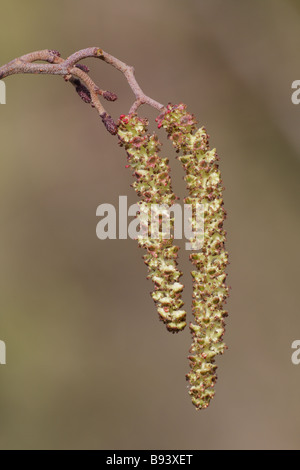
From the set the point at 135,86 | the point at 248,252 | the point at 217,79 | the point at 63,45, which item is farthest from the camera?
the point at 248,252

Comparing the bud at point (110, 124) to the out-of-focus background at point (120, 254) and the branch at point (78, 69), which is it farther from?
the out-of-focus background at point (120, 254)

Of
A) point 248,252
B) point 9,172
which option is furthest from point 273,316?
point 9,172

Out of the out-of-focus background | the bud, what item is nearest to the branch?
the bud

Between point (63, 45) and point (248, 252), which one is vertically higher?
point (63, 45)

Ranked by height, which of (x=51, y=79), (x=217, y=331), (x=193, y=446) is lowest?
(x=193, y=446)

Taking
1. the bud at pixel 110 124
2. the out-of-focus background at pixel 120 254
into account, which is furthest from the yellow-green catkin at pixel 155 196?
the out-of-focus background at pixel 120 254

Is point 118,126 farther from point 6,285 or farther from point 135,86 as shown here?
point 6,285

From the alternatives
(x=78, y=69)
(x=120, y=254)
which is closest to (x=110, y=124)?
(x=78, y=69)
